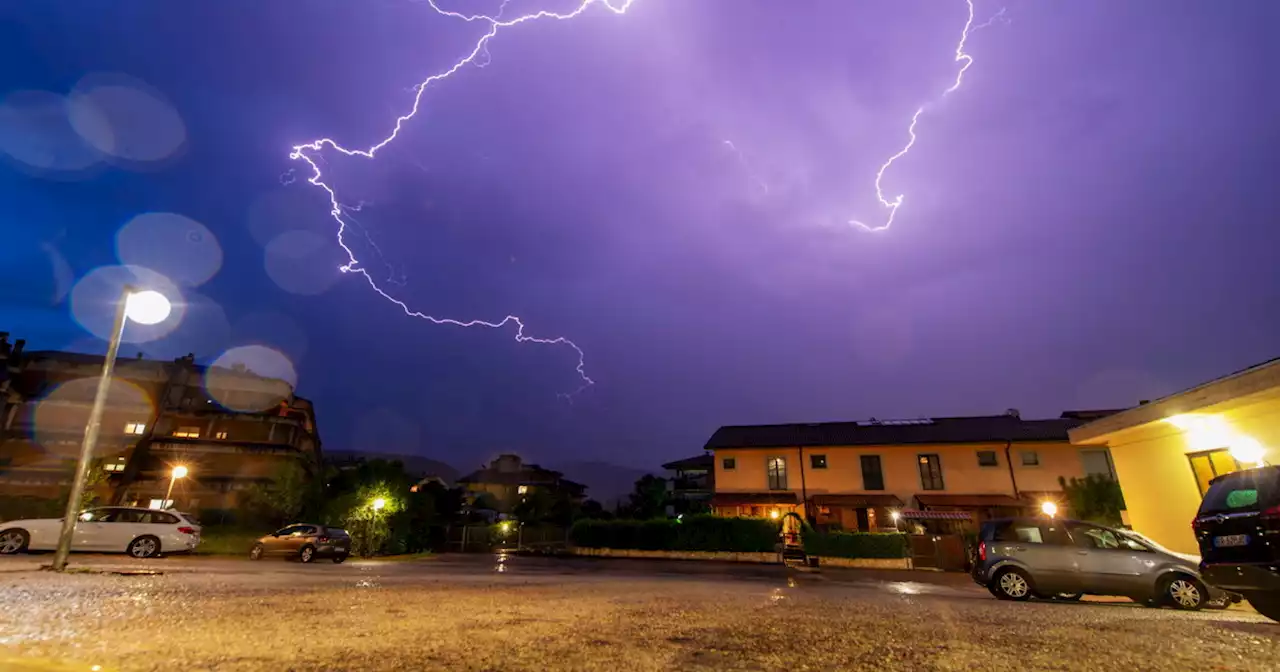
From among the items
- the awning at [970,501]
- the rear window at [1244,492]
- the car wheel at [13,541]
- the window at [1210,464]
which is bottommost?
the car wheel at [13,541]

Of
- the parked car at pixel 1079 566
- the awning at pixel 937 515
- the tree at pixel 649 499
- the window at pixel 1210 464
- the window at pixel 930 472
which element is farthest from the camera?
the tree at pixel 649 499

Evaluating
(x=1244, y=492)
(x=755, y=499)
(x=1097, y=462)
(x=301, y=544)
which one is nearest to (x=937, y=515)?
(x=755, y=499)

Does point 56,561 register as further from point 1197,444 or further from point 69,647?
point 1197,444

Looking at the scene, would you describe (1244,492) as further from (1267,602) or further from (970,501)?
(970,501)

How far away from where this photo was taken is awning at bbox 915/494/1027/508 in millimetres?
27734

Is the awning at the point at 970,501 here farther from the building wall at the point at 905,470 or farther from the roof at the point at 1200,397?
the roof at the point at 1200,397

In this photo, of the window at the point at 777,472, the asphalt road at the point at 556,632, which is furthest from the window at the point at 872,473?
the asphalt road at the point at 556,632

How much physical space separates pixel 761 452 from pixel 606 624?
94.1 ft

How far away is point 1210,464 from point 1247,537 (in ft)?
21.2

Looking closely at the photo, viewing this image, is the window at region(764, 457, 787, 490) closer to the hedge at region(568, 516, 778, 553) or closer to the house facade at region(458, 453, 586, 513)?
the hedge at region(568, 516, 778, 553)

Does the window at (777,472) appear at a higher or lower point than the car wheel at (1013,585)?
higher

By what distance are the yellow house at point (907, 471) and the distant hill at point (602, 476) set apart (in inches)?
3698

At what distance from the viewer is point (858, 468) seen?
3105cm

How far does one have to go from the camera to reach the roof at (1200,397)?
8.81m
